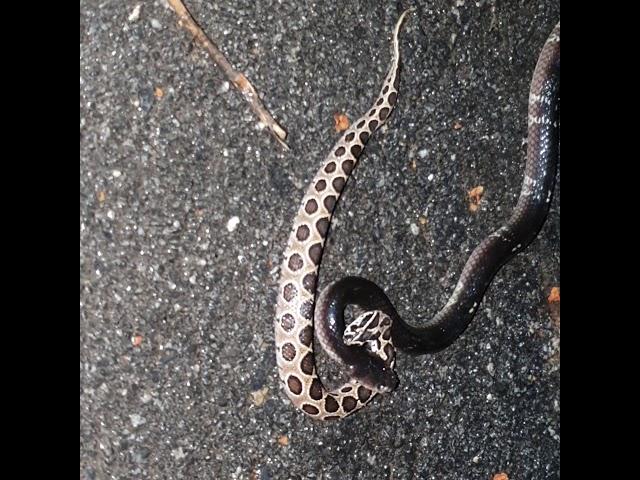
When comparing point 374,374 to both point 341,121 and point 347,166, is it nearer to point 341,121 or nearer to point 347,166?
point 347,166

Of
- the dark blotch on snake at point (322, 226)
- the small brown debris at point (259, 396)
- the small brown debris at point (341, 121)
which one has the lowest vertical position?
the small brown debris at point (259, 396)

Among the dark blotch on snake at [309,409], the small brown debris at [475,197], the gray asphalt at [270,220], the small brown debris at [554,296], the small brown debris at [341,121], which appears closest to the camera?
the gray asphalt at [270,220]

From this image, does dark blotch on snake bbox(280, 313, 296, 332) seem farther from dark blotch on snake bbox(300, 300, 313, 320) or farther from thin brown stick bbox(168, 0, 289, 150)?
thin brown stick bbox(168, 0, 289, 150)

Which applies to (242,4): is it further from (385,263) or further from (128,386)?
(128,386)

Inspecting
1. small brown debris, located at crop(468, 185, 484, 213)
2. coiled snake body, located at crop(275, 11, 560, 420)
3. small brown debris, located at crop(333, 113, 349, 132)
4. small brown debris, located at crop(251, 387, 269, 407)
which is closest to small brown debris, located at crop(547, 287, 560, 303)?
coiled snake body, located at crop(275, 11, 560, 420)

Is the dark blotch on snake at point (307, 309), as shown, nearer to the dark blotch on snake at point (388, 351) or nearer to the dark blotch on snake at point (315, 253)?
the dark blotch on snake at point (315, 253)

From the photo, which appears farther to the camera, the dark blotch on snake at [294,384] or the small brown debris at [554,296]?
the small brown debris at [554,296]

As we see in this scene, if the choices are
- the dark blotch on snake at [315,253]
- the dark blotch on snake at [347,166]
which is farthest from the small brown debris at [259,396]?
the dark blotch on snake at [347,166]
